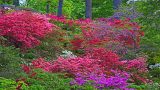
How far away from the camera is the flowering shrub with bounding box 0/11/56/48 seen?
1336 cm

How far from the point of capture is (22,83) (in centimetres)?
962

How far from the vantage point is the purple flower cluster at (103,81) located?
10.6 m

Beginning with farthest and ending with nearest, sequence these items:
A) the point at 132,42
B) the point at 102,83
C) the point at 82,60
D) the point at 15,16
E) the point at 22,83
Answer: the point at 132,42
the point at 15,16
the point at 82,60
the point at 102,83
the point at 22,83

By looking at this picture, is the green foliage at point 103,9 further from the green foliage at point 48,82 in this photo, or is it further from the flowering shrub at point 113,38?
the green foliage at point 48,82

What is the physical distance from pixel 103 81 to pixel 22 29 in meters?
4.01

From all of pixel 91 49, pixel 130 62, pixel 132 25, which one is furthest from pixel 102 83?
pixel 132 25

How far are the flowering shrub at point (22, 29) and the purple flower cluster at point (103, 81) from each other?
3.26 m

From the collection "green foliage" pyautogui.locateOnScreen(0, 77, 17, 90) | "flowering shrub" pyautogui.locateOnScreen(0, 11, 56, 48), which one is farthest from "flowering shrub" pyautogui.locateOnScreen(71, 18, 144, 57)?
"green foliage" pyautogui.locateOnScreen(0, 77, 17, 90)

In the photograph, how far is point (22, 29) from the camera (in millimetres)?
13430

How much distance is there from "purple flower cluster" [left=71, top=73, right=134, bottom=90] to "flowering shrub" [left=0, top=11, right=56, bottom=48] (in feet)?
10.7

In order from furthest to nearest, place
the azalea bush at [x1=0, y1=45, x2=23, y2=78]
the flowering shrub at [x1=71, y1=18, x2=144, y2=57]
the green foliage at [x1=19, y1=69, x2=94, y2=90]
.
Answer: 1. the flowering shrub at [x1=71, y1=18, x2=144, y2=57]
2. the azalea bush at [x1=0, y1=45, x2=23, y2=78]
3. the green foliage at [x1=19, y1=69, x2=94, y2=90]

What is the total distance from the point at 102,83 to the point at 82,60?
1619 mm

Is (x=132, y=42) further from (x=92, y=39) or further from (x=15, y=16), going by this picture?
(x=15, y=16)

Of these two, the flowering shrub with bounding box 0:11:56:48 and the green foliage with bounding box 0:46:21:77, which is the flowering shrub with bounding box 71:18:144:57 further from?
the green foliage with bounding box 0:46:21:77
